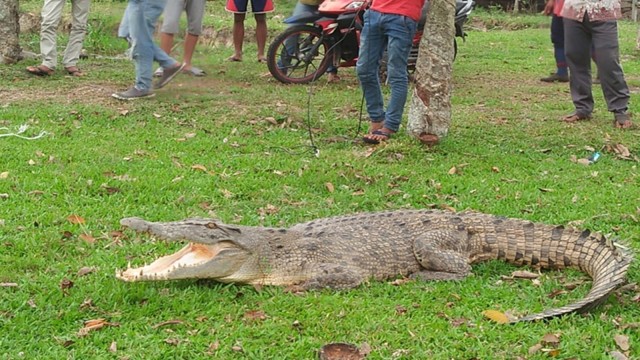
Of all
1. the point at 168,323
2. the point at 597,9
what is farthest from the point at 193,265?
the point at 597,9

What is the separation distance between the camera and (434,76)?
256 inches

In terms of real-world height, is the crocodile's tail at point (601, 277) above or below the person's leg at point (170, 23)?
below

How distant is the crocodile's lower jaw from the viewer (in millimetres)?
3650

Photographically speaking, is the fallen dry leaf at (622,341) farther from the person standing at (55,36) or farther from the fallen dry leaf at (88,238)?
the person standing at (55,36)

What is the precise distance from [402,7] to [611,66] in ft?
7.64

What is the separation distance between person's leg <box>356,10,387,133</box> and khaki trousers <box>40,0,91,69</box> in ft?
14.3

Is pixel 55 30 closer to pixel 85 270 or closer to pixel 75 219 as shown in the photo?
pixel 75 219

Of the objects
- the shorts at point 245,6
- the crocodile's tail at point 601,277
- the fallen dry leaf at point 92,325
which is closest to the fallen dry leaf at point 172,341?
the fallen dry leaf at point 92,325

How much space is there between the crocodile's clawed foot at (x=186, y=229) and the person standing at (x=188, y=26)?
3946 mm

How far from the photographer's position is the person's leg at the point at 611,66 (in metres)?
7.00

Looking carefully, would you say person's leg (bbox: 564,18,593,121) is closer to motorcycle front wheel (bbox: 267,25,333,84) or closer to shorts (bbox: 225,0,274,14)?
motorcycle front wheel (bbox: 267,25,333,84)

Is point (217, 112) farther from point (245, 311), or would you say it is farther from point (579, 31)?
point (245, 311)

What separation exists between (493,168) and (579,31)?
2008mm

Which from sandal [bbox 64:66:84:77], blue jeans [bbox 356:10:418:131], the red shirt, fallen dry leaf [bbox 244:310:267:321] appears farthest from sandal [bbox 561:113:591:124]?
sandal [bbox 64:66:84:77]
